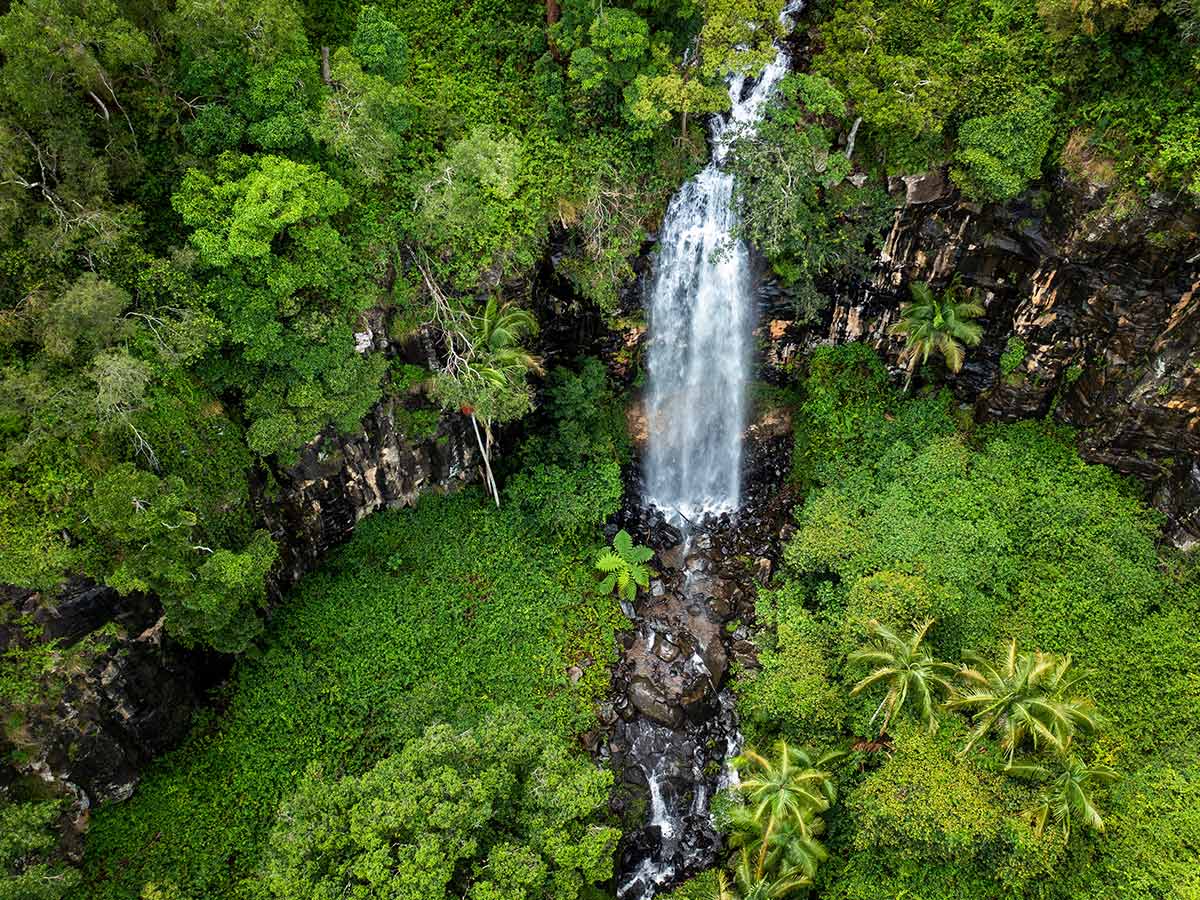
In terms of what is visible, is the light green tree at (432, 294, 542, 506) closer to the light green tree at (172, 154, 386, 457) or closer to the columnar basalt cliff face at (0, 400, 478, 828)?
the light green tree at (172, 154, 386, 457)

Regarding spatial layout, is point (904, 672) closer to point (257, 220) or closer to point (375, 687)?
point (375, 687)

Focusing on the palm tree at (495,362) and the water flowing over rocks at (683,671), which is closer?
the water flowing over rocks at (683,671)

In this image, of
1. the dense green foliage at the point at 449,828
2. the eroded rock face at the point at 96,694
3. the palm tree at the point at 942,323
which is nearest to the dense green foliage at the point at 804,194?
the palm tree at the point at 942,323

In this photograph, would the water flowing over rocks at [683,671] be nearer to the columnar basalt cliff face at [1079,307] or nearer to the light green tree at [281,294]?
the columnar basalt cliff face at [1079,307]

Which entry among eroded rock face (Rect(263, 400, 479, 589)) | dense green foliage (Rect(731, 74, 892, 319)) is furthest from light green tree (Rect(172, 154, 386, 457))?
dense green foliage (Rect(731, 74, 892, 319))

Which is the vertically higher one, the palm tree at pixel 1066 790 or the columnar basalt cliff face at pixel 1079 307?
the columnar basalt cliff face at pixel 1079 307

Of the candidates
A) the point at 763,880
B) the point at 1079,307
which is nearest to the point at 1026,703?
the point at 763,880

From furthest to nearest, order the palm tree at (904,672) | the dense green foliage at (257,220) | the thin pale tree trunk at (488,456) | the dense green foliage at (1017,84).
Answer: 1. the thin pale tree trunk at (488,456)
2. the dense green foliage at (1017,84)
3. the palm tree at (904,672)
4. the dense green foliage at (257,220)
